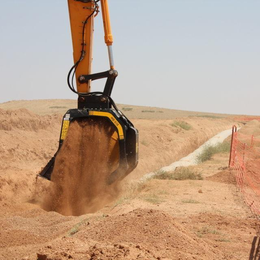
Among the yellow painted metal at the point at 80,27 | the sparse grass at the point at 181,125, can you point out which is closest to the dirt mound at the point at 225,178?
the yellow painted metal at the point at 80,27

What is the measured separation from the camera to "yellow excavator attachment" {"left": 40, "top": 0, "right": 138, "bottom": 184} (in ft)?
31.6

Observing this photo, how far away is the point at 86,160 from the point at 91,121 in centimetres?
74

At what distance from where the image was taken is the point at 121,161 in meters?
9.58

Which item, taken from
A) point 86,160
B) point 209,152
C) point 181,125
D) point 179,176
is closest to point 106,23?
point 86,160

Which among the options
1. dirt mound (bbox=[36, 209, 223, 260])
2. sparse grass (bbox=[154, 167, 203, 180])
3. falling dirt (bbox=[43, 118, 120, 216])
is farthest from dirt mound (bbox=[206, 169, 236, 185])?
dirt mound (bbox=[36, 209, 223, 260])

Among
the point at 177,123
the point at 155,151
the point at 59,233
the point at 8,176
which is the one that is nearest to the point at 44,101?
the point at 177,123

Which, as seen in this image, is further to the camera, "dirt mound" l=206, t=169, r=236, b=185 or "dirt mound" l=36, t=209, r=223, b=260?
"dirt mound" l=206, t=169, r=236, b=185

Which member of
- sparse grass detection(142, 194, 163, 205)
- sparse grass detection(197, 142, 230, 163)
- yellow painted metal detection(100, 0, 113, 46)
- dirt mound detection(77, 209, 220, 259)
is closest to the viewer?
dirt mound detection(77, 209, 220, 259)

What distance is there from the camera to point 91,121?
984 cm

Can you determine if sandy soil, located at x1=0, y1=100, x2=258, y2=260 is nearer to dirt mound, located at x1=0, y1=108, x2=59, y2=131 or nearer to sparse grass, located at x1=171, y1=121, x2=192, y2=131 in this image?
dirt mound, located at x1=0, y1=108, x2=59, y2=131

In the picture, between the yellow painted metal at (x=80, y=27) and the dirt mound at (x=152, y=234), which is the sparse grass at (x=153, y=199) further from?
the dirt mound at (x=152, y=234)

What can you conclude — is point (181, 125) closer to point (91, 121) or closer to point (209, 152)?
point (209, 152)

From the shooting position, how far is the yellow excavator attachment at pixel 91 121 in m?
9.62

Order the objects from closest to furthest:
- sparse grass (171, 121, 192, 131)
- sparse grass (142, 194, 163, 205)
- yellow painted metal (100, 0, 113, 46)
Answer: yellow painted metal (100, 0, 113, 46)
sparse grass (142, 194, 163, 205)
sparse grass (171, 121, 192, 131)
